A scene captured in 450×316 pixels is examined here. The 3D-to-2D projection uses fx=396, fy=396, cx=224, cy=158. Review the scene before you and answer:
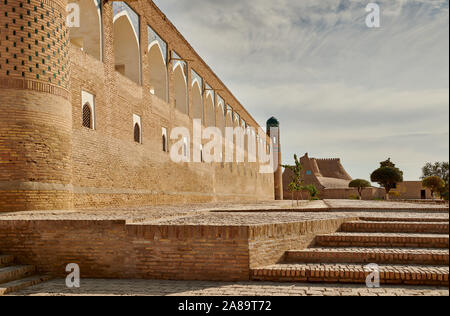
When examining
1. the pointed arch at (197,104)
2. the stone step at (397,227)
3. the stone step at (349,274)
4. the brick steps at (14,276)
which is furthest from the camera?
the pointed arch at (197,104)

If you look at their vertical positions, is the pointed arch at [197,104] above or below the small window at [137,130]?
above

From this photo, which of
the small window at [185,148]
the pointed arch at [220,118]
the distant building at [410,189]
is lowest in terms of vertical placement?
the distant building at [410,189]

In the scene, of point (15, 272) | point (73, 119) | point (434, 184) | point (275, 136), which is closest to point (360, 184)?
point (275, 136)

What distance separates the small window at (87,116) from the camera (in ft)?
29.9

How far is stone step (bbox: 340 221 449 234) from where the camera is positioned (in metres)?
5.24

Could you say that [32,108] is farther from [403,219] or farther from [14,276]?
[403,219]

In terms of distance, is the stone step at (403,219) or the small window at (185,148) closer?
the stone step at (403,219)

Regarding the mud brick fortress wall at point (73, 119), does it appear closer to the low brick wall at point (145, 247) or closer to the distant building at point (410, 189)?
the low brick wall at point (145, 247)

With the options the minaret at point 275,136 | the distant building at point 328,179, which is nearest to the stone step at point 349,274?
the distant building at point 328,179

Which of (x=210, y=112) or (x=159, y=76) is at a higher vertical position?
(x=159, y=76)

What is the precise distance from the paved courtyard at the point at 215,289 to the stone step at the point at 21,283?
Result: 93 mm

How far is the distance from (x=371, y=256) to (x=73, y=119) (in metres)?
6.66

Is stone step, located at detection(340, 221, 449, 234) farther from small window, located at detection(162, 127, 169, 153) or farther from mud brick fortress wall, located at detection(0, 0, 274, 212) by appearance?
small window, located at detection(162, 127, 169, 153)

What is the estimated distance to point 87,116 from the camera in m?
9.23
